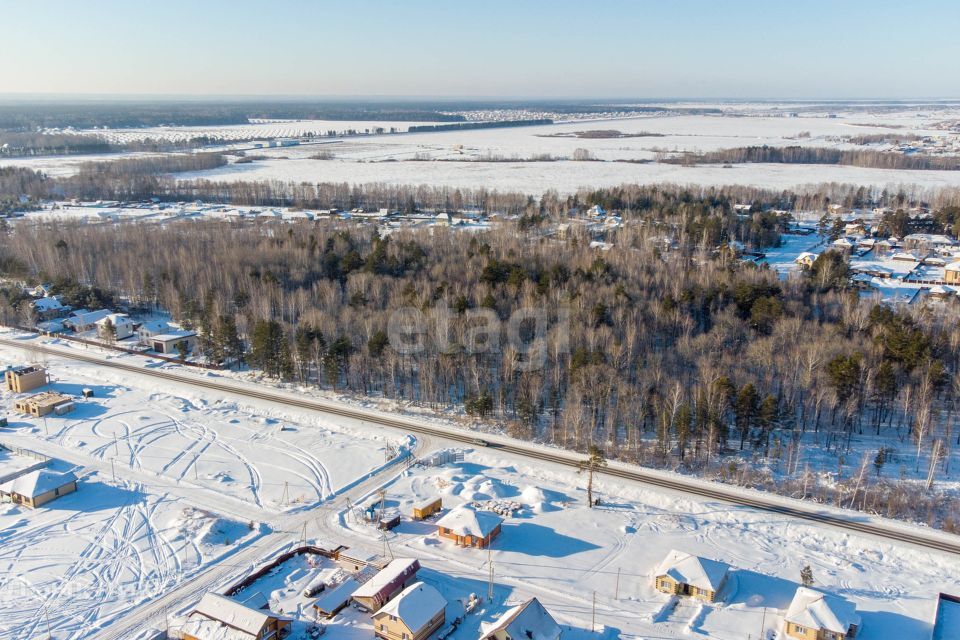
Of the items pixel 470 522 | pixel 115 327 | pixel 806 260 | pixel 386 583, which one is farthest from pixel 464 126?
pixel 386 583

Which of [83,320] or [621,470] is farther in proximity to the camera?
[83,320]

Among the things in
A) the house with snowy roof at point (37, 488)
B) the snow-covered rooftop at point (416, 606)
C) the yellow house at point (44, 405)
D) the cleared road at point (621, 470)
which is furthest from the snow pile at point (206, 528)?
the yellow house at point (44, 405)

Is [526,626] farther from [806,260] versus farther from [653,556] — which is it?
[806,260]

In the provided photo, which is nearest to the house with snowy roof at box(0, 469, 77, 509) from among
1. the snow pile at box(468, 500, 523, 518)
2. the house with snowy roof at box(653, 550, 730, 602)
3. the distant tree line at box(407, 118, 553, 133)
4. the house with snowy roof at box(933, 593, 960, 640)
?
the snow pile at box(468, 500, 523, 518)

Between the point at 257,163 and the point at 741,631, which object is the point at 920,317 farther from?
the point at 257,163

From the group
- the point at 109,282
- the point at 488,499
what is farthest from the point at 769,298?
the point at 109,282

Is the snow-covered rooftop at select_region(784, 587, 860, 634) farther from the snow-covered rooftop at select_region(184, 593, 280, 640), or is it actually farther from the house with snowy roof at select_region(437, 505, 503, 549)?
the snow-covered rooftop at select_region(184, 593, 280, 640)
